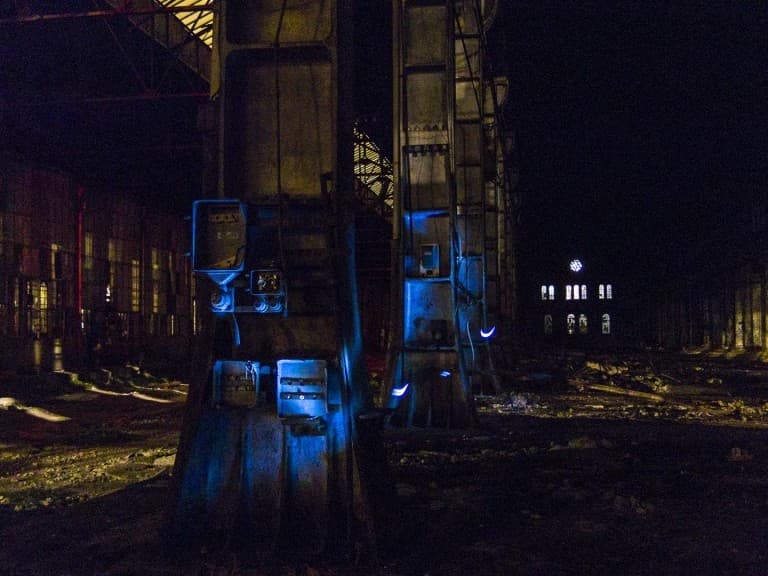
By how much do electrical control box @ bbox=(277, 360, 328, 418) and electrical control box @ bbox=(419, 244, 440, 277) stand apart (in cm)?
703

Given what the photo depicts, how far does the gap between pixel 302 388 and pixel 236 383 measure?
1.66 ft

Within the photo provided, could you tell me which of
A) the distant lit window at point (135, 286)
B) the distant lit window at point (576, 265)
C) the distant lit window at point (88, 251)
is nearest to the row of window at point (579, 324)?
the distant lit window at point (576, 265)

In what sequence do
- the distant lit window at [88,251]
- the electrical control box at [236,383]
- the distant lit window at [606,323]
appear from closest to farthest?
the electrical control box at [236,383] < the distant lit window at [88,251] < the distant lit window at [606,323]

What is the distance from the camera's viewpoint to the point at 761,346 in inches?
1490

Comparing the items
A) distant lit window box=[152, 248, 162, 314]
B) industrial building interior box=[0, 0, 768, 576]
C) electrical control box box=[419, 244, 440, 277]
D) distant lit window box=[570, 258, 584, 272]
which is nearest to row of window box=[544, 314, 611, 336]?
distant lit window box=[570, 258, 584, 272]

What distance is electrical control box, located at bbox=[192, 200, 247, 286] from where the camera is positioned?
5516mm

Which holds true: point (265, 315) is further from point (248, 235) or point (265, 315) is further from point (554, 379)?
point (554, 379)

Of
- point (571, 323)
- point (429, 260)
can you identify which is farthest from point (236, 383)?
point (571, 323)

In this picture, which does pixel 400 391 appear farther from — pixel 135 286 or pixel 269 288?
pixel 135 286

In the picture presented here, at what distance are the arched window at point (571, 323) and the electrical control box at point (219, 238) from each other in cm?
8122

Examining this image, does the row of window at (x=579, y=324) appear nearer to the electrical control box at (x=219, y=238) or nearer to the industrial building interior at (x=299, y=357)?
the industrial building interior at (x=299, y=357)

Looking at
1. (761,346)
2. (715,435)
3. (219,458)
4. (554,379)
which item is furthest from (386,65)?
(761,346)

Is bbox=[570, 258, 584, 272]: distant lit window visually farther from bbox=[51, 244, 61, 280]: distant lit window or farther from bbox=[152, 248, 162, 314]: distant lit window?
bbox=[51, 244, 61, 280]: distant lit window

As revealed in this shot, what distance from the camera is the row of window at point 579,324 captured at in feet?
271
